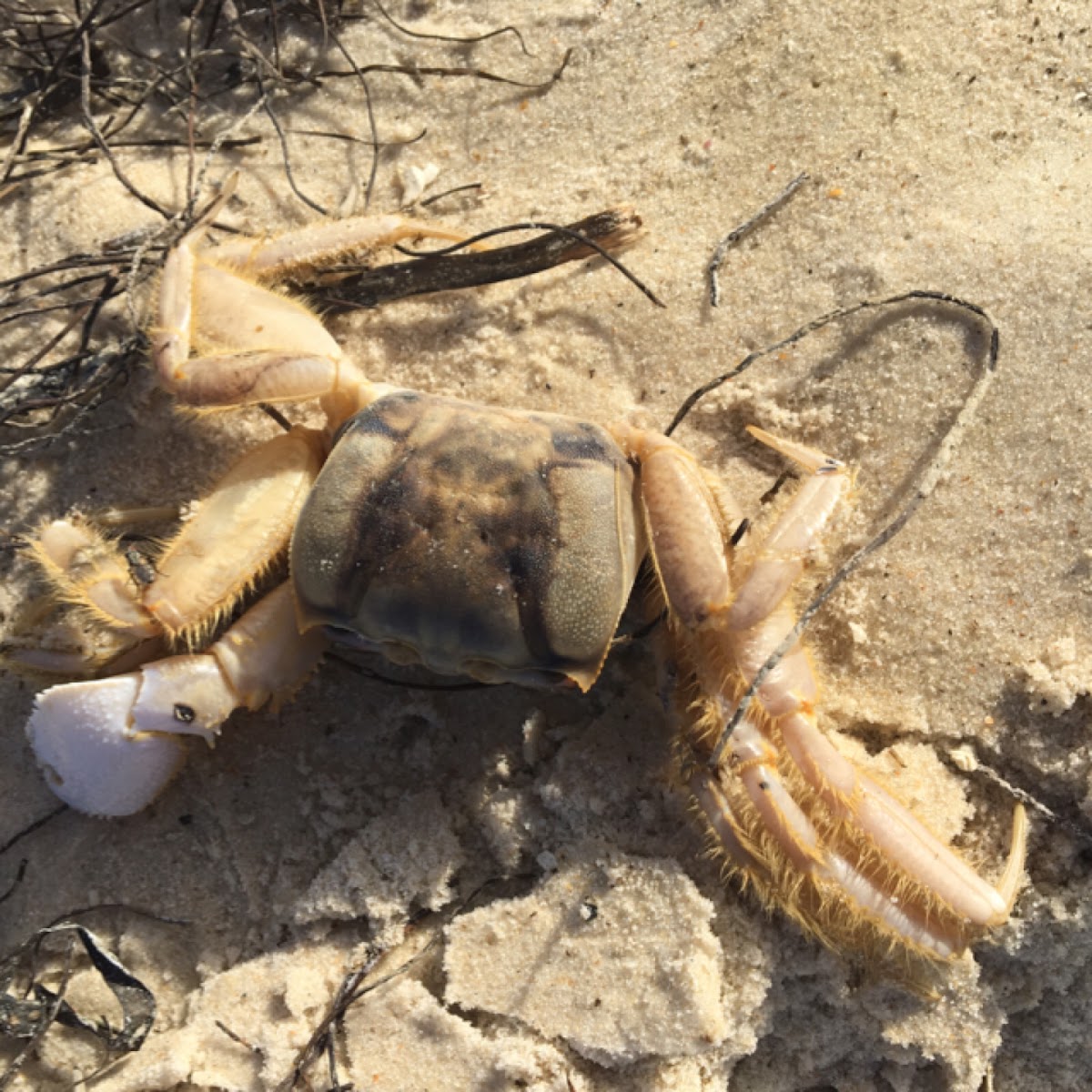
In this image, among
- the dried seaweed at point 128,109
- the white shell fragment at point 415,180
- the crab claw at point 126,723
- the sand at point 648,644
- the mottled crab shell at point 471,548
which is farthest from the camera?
the white shell fragment at point 415,180

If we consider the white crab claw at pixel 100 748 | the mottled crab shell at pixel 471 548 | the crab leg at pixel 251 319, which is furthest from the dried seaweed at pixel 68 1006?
the crab leg at pixel 251 319

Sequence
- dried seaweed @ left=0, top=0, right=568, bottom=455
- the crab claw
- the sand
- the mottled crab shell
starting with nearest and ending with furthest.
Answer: the mottled crab shell < the sand < the crab claw < dried seaweed @ left=0, top=0, right=568, bottom=455

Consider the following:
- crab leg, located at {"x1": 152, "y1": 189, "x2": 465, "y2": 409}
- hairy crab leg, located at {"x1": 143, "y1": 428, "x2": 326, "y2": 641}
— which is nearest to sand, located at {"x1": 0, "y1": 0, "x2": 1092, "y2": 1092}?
crab leg, located at {"x1": 152, "y1": 189, "x2": 465, "y2": 409}

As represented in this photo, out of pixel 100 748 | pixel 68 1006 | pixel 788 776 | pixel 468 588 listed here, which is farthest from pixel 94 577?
pixel 788 776

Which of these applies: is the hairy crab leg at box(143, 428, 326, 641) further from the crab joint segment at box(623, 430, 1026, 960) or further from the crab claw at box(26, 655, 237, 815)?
the crab joint segment at box(623, 430, 1026, 960)

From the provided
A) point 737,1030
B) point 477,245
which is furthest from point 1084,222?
point 737,1030

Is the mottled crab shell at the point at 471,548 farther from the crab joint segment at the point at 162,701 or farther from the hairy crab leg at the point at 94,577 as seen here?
the hairy crab leg at the point at 94,577

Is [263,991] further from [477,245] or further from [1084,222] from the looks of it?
[1084,222]

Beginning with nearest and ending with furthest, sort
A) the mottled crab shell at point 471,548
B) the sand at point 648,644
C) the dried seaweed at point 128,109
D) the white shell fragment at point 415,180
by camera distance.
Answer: the mottled crab shell at point 471,548 < the sand at point 648,644 < the dried seaweed at point 128,109 < the white shell fragment at point 415,180
